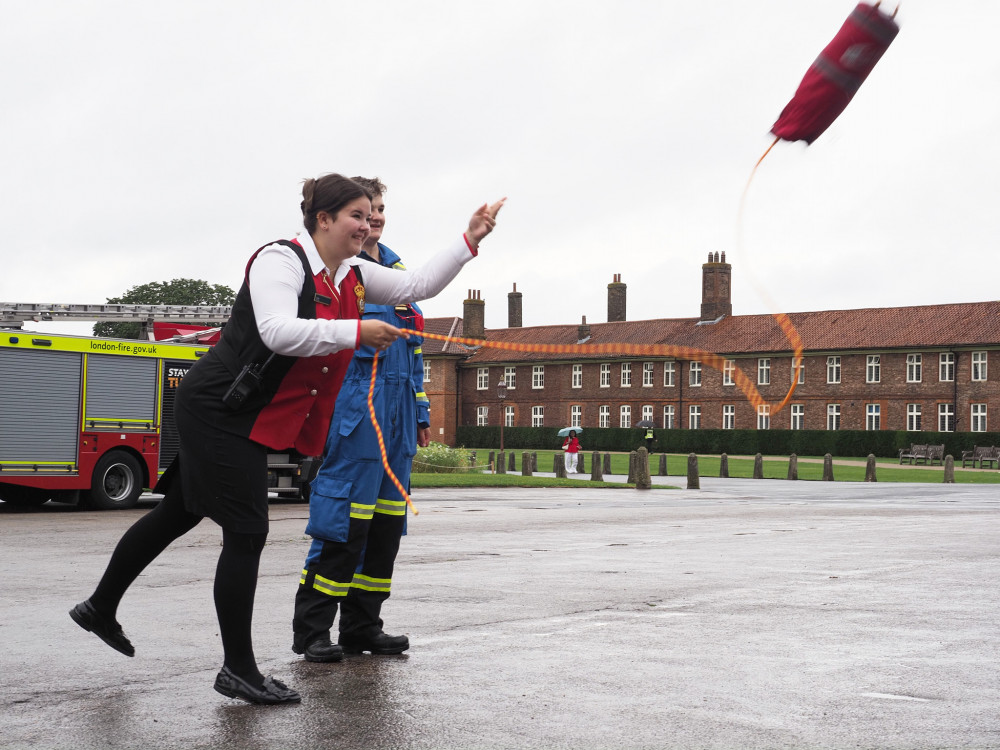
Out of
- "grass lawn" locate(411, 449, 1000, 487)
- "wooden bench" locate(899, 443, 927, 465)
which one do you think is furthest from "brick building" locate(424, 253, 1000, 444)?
"grass lawn" locate(411, 449, 1000, 487)

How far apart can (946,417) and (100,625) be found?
68.3 meters

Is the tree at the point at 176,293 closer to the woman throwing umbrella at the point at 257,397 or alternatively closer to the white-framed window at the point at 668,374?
the white-framed window at the point at 668,374

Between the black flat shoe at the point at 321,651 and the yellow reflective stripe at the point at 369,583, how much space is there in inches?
15.0

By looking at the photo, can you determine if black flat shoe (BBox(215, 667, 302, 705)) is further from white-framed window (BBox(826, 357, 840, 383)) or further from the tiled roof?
white-framed window (BBox(826, 357, 840, 383))

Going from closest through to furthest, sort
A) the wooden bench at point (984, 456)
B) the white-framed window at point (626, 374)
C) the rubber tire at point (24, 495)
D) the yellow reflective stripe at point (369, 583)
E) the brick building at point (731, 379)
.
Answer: the yellow reflective stripe at point (369, 583), the rubber tire at point (24, 495), the wooden bench at point (984, 456), the brick building at point (731, 379), the white-framed window at point (626, 374)

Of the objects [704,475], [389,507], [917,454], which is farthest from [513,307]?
[389,507]

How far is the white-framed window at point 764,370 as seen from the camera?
7350cm

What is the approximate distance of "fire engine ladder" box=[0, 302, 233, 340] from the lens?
22203 millimetres

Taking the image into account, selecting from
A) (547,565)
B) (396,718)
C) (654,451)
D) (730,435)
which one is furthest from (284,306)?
(654,451)

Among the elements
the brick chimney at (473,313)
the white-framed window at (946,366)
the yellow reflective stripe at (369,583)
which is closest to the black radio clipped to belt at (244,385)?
the yellow reflective stripe at (369,583)

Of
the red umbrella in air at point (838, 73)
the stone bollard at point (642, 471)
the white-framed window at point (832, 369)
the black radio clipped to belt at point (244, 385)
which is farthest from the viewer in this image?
the white-framed window at point (832, 369)

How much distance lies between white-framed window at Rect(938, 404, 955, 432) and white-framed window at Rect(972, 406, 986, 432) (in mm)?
1094

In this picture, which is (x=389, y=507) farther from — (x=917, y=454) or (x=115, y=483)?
(x=917, y=454)

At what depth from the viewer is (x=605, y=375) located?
8281 cm
